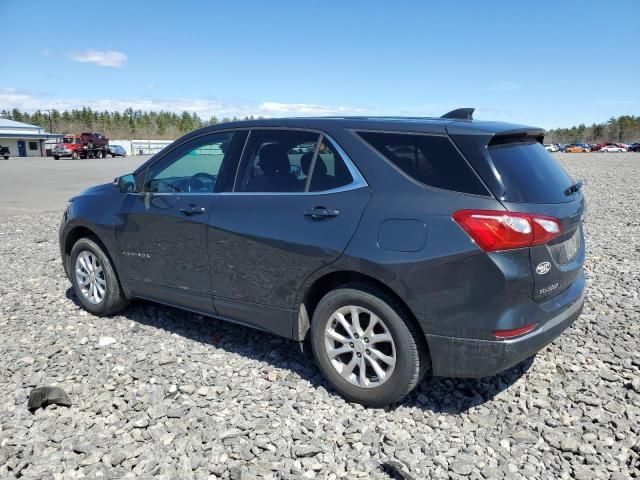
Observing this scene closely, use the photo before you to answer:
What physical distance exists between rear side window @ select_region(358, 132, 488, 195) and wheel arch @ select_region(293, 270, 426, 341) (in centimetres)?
70

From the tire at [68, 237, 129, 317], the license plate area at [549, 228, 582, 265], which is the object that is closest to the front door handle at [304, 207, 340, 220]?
the license plate area at [549, 228, 582, 265]

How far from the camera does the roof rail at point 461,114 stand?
3.68 m

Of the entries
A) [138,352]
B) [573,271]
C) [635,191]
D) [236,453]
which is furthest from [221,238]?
[635,191]

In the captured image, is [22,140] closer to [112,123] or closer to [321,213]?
[112,123]

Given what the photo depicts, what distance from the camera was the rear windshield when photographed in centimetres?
307

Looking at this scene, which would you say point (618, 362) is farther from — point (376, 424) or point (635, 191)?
point (635, 191)

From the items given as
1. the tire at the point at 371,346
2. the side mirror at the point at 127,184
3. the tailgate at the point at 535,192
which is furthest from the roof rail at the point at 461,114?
the side mirror at the point at 127,184

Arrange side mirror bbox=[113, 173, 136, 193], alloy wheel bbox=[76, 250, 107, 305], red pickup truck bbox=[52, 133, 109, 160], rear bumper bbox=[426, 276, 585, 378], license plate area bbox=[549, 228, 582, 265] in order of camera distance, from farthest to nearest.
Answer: red pickup truck bbox=[52, 133, 109, 160] < alloy wheel bbox=[76, 250, 107, 305] < side mirror bbox=[113, 173, 136, 193] < license plate area bbox=[549, 228, 582, 265] < rear bumper bbox=[426, 276, 585, 378]

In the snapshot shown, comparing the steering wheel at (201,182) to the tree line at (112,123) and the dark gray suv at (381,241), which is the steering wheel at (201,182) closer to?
the dark gray suv at (381,241)

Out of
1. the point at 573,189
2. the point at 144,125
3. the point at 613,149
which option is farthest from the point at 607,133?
the point at 573,189

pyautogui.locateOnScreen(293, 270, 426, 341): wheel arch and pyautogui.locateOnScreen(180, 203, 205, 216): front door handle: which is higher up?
pyautogui.locateOnScreen(180, 203, 205, 216): front door handle

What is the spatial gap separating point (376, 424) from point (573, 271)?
5.21ft

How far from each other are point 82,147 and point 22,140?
26.1 metres

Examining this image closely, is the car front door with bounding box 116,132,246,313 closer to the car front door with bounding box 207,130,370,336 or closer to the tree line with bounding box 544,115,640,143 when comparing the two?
the car front door with bounding box 207,130,370,336
